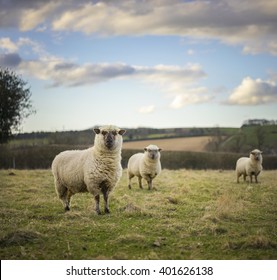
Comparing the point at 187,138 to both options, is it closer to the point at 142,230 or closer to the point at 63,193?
the point at 63,193

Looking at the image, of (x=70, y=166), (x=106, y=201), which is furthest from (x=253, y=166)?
(x=70, y=166)

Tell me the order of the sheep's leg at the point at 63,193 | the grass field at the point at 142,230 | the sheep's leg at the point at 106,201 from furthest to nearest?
the sheep's leg at the point at 63,193 → the sheep's leg at the point at 106,201 → the grass field at the point at 142,230

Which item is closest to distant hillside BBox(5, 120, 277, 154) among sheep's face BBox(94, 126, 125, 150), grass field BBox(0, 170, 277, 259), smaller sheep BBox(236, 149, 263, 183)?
smaller sheep BBox(236, 149, 263, 183)

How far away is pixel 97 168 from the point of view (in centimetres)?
970

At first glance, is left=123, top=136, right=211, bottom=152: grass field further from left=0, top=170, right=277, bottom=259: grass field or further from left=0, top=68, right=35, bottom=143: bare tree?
left=0, top=170, right=277, bottom=259: grass field

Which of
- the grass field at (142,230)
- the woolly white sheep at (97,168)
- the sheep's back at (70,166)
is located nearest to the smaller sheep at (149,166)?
the grass field at (142,230)

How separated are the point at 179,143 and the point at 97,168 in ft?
88.4

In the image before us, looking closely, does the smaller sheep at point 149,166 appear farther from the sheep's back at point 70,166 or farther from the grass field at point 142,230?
the sheep's back at point 70,166

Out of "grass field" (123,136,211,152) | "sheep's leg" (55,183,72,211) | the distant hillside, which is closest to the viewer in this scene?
"sheep's leg" (55,183,72,211)

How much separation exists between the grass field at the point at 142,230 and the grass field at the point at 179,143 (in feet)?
66.9

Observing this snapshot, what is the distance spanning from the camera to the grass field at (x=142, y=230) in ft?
20.6

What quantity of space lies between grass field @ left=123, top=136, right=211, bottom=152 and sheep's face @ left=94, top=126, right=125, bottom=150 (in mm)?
21773

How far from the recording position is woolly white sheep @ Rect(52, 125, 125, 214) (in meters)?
9.66
